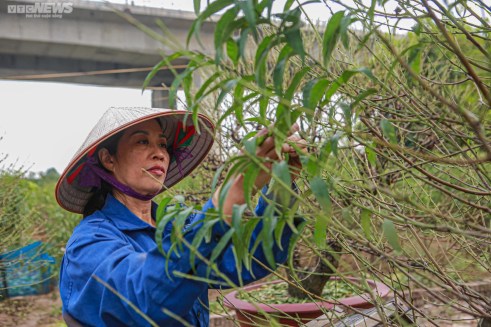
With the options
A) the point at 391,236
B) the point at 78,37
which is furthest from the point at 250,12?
the point at 78,37

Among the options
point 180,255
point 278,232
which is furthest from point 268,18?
point 180,255

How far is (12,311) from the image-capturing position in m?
7.49

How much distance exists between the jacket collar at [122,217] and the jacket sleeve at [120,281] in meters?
0.07

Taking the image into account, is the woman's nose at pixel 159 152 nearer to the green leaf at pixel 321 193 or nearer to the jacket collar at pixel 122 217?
the jacket collar at pixel 122 217

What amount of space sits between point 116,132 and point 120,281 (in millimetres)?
669

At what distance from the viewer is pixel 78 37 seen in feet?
46.8

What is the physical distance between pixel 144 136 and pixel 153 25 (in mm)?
12267

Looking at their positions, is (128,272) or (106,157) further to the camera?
(106,157)

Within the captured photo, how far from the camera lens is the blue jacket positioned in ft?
4.52

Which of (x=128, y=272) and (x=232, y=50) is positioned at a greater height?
(x=232, y=50)

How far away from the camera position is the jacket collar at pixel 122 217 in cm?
205

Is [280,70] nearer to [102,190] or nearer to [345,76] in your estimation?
[345,76]

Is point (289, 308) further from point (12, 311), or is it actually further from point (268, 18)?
point (12, 311)

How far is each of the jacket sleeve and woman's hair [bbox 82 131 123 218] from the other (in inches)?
10.6
